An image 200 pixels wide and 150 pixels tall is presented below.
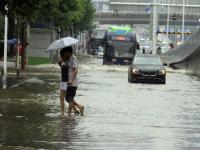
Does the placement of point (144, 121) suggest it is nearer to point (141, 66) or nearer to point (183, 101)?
point (183, 101)

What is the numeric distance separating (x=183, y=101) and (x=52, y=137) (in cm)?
1138

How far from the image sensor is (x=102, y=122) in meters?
17.1

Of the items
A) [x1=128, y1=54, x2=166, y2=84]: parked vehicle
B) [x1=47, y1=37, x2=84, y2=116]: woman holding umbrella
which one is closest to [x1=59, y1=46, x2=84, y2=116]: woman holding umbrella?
[x1=47, y1=37, x2=84, y2=116]: woman holding umbrella

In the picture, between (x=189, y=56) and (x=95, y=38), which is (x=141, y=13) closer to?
(x=95, y=38)

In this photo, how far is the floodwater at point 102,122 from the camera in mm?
13352

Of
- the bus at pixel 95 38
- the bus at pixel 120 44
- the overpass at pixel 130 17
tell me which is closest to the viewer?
the bus at pixel 120 44

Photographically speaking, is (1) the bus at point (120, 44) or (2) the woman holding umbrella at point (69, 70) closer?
(2) the woman holding umbrella at point (69, 70)

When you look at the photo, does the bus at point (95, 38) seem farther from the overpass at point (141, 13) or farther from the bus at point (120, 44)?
the bus at point (120, 44)

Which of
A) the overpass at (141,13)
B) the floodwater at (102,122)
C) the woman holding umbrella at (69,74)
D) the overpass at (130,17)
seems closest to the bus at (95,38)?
the overpass at (141,13)

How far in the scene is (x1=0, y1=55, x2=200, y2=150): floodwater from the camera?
13.4 metres

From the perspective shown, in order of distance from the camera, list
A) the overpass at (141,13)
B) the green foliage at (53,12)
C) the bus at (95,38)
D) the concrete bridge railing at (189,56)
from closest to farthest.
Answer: the green foliage at (53,12) < the concrete bridge railing at (189,56) < the bus at (95,38) < the overpass at (141,13)

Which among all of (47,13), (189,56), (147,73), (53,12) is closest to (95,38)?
(189,56)

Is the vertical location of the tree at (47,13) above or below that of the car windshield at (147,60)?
above

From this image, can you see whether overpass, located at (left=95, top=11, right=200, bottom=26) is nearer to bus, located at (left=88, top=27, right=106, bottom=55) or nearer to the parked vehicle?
bus, located at (left=88, top=27, right=106, bottom=55)
